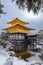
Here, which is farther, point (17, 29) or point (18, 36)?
point (17, 29)

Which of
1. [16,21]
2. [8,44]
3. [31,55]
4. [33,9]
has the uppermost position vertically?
[16,21]

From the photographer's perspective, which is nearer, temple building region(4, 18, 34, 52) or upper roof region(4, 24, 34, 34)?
temple building region(4, 18, 34, 52)

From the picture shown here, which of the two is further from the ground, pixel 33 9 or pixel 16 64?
pixel 33 9

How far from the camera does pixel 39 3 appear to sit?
723 cm

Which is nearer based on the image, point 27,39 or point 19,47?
point 19,47

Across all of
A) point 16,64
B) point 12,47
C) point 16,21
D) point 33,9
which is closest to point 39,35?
point 16,21

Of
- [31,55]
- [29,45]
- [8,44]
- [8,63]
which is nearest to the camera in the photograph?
[8,63]

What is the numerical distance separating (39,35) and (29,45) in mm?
2508

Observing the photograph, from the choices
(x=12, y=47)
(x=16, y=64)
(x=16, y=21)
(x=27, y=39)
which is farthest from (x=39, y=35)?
(x=16, y=64)

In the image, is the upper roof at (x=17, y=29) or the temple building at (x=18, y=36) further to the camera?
the upper roof at (x=17, y=29)

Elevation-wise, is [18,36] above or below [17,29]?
below

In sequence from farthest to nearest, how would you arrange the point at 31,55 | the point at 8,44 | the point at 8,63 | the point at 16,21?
the point at 16,21 < the point at 31,55 < the point at 8,44 < the point at 8,63

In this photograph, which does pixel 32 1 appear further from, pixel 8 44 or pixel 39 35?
pixel 39 35

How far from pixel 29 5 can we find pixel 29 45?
734 inches
